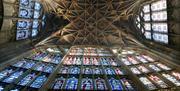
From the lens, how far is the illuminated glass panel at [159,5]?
17.3 m

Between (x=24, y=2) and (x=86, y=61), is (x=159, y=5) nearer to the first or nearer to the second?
(x=86, y=61)

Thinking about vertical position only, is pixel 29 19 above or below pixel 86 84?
above

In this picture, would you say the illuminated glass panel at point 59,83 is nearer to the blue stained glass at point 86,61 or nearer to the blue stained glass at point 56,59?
the blue stained glass at point 56,59

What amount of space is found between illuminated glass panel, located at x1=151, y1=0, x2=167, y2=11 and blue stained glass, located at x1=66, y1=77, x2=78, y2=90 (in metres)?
7.34

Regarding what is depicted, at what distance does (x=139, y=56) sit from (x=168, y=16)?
136 inches

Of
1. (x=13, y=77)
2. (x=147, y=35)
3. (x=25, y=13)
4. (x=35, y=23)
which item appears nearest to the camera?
(x=13, y=77)

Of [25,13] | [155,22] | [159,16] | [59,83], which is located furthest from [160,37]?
[25,13]

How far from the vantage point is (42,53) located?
18.6 m

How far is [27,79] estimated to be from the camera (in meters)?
14.0

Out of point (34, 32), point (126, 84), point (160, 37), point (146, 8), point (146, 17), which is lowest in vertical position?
point (126, 84)

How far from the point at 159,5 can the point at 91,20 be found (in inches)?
238

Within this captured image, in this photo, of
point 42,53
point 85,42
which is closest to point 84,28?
point 85,42

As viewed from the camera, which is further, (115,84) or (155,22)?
(155,22)

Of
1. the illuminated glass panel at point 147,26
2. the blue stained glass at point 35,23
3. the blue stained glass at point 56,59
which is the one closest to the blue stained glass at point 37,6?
the blue stained glass at point 35,23
